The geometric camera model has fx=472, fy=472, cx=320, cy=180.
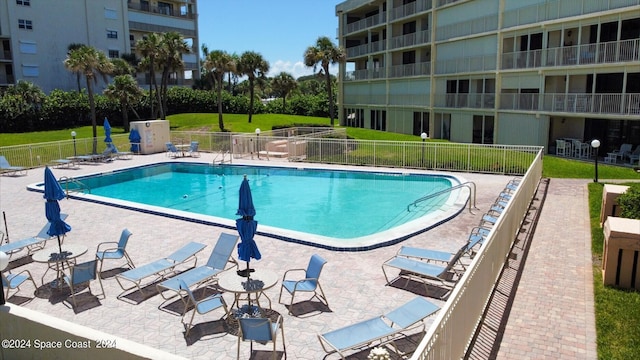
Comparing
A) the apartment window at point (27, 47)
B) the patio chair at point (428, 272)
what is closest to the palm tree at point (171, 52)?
the apartment window at point (27, 47)

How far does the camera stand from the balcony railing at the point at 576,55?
2248 cm

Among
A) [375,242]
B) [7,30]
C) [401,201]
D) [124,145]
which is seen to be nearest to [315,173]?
[401,201]

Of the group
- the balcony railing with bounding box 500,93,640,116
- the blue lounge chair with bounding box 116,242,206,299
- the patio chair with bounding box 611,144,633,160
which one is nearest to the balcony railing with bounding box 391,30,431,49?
the balcony railing with bounding box 500,93,640,116

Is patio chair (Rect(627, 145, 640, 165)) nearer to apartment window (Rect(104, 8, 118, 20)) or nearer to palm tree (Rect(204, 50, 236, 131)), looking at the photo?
palm tree (Rect(204, 50, 236, 131))

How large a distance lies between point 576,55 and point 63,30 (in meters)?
52.0

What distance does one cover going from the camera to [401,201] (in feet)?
58.1

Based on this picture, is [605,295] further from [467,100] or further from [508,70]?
[467,100]

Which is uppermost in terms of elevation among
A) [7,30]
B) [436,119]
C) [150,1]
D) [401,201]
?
[150,1]

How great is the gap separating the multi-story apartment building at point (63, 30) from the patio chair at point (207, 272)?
49.4m

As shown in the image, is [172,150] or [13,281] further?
[172,150]

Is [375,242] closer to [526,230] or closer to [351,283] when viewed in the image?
[351,283]

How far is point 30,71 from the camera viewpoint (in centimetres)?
5097

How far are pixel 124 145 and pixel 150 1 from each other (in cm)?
4031

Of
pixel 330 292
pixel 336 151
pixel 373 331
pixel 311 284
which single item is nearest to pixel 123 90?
pixel 336 151
